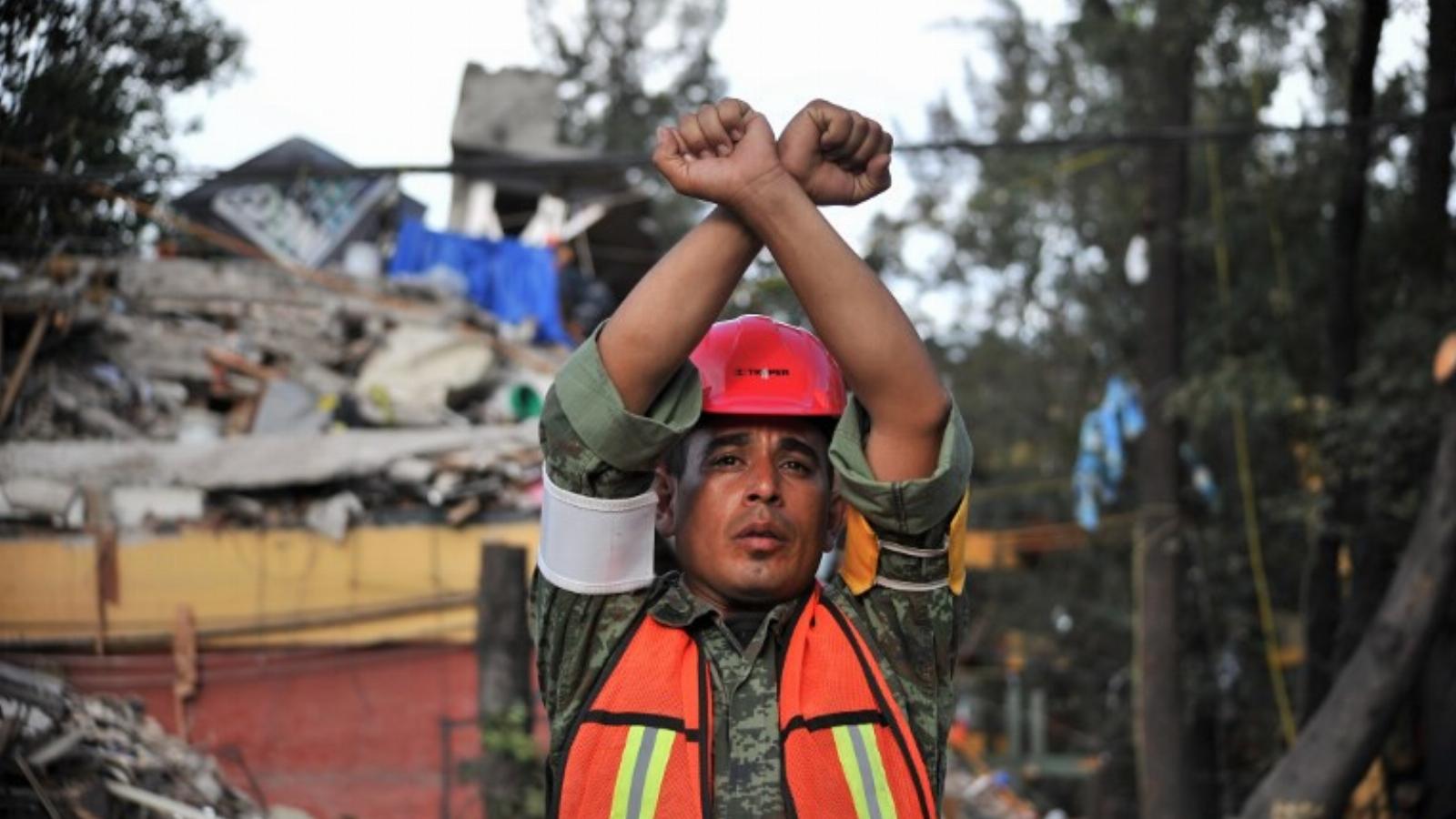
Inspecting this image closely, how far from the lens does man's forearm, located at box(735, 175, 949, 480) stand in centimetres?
305

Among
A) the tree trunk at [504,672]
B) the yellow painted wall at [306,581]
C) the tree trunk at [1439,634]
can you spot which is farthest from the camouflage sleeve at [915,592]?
the tree trunk at [1439,634]

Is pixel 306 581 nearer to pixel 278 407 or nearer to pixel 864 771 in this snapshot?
pixel 278 407

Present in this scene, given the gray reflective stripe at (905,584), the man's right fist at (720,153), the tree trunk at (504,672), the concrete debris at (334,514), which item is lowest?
the tree trunk at (504,672)

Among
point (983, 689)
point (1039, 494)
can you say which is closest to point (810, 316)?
point (1039, 494)

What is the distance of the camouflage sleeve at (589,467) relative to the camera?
3.05 metres

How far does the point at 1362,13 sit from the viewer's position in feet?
37.9

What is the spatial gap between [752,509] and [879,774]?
49 cm

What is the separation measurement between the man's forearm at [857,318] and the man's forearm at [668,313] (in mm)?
73

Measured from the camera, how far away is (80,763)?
423 centimetres

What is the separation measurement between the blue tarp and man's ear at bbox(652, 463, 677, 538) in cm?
1407

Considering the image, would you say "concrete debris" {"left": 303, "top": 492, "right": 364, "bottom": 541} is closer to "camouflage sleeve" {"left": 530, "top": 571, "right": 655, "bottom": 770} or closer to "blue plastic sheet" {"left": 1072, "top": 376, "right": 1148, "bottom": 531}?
"blue plastic sheet" {"left": 1072, "top": 376, "right": 1148, "bottom": 531}

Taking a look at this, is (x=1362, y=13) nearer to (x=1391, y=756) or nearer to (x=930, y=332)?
(x=1391, y=756)

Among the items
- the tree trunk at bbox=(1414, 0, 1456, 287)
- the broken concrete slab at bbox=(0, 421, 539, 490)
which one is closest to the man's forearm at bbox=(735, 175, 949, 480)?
the broken concrete slab at bbox=(0, 421, 539, 490)

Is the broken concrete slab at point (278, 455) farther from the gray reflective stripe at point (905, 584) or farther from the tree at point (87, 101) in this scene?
the gray reflective stripe at point (905, 584)
